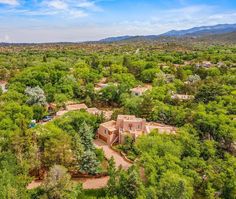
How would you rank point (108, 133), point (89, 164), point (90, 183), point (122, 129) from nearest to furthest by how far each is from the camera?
point (90, 183) → point (89, 164) → point (108, 133) → point (122, 129)

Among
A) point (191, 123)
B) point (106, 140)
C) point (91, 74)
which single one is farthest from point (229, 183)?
point (91, 74)

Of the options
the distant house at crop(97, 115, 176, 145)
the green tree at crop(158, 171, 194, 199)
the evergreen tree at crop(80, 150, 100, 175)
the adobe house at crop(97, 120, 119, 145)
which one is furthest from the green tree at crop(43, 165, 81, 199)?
the adobe house at crop(97, 120, 119, 145)

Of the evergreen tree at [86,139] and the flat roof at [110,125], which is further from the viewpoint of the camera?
the flat roof at [110,125]

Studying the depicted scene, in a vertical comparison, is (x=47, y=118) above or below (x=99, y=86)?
below

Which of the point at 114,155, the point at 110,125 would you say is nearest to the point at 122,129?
the point at 110,125

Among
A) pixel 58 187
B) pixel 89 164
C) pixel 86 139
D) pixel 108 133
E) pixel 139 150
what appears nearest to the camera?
pixel 58 187

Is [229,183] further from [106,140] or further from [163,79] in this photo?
[163,79]

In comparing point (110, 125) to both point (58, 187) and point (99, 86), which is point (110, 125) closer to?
point (58, 187)

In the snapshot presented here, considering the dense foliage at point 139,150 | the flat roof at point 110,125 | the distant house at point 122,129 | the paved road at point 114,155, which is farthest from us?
the flat roof at point 110,125

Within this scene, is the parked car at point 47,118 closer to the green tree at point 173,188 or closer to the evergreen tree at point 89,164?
the evergreen tree at point 89,164

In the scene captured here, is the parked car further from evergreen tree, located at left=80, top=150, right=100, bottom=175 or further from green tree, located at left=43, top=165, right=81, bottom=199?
green tree, located at left=43, top=165, right=81, bottom=199

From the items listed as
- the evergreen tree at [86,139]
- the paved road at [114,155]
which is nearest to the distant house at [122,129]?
the paved road at [114,155]
